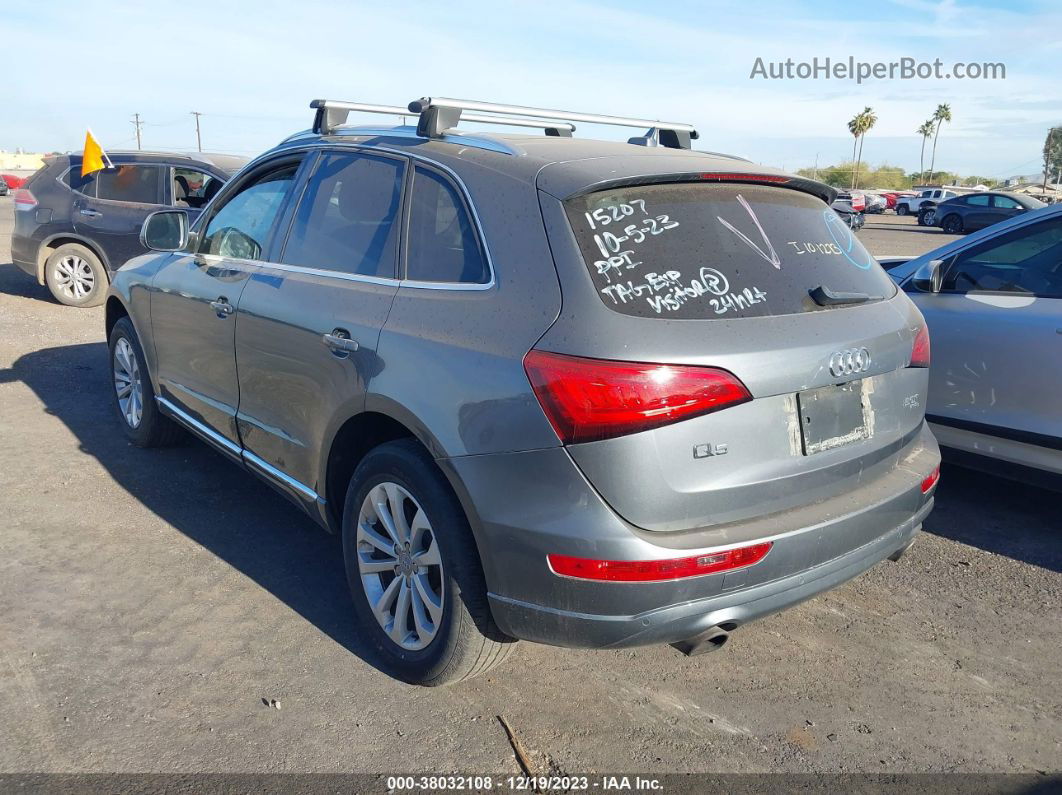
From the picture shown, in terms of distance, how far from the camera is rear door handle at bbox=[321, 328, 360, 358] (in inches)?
127

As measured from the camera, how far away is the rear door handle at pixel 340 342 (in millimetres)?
3219

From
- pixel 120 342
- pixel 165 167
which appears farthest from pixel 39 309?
pixel 120 342

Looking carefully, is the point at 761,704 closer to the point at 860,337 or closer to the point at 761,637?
the point at 761,637

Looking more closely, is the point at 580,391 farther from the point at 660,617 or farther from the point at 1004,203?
the point at 1004,203

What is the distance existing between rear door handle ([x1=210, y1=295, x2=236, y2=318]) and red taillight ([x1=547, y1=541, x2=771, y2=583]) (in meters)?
2.20

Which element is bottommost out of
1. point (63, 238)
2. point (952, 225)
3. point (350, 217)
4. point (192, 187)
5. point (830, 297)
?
point (952, 225)

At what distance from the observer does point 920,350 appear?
326 centimetres

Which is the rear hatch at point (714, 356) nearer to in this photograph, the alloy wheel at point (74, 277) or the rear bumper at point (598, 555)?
the rear bumper at point (598, 555)

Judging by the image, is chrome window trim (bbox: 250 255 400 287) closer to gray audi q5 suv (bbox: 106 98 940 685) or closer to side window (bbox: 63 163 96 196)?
gray audi q5 suv (bbox: 106 98 940 685)

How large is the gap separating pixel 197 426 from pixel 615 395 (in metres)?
2.90

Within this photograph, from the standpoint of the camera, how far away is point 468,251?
2.99 meters

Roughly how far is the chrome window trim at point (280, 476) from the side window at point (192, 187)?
737 centimetres

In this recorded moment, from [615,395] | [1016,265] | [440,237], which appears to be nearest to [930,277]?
[1016,265]

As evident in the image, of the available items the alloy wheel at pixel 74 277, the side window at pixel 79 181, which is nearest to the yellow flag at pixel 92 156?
the side window at pixel 79 181
